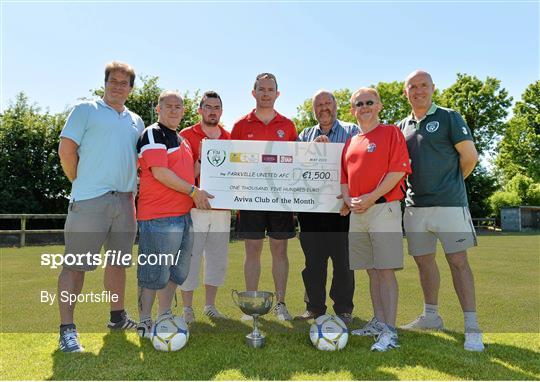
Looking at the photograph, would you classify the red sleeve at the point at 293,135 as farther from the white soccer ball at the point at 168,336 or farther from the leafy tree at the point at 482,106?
the leafy tree at the point at 482,106

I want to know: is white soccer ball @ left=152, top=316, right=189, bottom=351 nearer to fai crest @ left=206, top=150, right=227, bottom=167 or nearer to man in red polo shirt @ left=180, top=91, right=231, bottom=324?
man in red polo shirt @ left=180, top=91, right=231, bottom=324

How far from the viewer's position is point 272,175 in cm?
459

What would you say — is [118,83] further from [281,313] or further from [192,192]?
[281,313]

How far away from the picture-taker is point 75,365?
343cm

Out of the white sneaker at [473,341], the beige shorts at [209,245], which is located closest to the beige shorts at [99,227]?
the beige shorts at [209,245]

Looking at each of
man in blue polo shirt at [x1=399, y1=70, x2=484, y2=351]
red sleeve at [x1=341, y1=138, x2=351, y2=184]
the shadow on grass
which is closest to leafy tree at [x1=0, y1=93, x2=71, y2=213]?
the shadow on grass

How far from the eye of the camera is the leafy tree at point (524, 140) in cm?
3644

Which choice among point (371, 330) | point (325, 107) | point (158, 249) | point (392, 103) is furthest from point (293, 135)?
point (392, 103)

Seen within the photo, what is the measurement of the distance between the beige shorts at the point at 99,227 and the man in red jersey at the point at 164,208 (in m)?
0.27

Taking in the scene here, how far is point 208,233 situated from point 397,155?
2.27 m

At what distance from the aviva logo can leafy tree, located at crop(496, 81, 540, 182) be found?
3778cm

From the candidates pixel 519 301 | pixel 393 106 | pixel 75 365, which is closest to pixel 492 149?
pixel 393 106

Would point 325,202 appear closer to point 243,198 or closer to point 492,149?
point 243,198

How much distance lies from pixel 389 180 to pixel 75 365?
3062 millimetres
